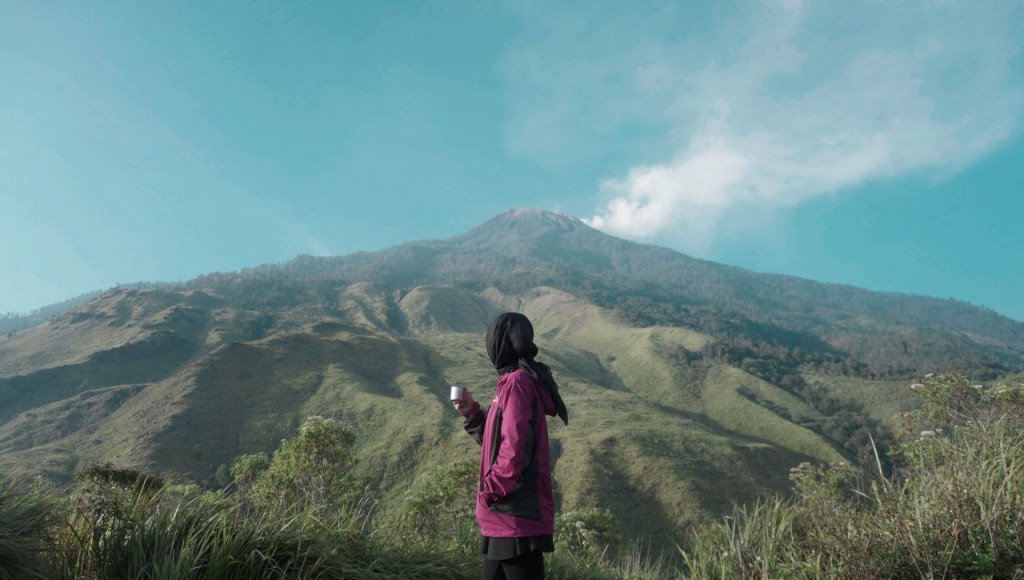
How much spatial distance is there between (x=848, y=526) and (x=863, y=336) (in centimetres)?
23238

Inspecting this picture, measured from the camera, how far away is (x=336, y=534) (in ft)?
13.0

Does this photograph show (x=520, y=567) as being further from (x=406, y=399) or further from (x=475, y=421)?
(x=406, y=399)

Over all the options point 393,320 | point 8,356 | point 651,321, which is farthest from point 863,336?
point 8,356

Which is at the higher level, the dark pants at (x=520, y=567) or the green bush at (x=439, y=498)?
the dark pants at (x=520, y=567)

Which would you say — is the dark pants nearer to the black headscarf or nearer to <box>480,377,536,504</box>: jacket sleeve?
<box>480,377,536,504</box>: jacket sleeve

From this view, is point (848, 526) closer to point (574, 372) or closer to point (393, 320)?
point (574, 372)

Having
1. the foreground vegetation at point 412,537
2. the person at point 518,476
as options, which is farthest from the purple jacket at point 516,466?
the foreground vegetation at point 412,537

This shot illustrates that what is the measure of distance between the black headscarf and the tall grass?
2038 mm

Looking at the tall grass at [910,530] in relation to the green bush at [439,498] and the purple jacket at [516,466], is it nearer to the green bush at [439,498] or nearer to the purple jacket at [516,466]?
the purple jacket at [516,466]

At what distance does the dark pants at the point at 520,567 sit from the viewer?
3096mm

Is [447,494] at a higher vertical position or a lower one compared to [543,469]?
lower

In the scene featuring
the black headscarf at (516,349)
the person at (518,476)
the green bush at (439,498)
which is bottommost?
the green bush at (439,498)

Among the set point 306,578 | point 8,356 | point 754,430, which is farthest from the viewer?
point 8,356

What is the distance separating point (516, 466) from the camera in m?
3.01
